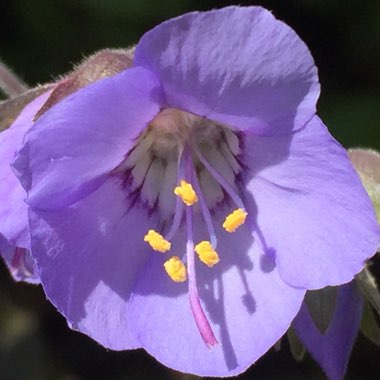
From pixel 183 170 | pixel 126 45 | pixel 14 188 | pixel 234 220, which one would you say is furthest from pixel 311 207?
pixel 126 45

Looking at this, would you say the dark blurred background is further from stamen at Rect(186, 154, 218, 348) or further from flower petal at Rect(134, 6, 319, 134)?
flower petal at Rect(134, 6, 319, 134)

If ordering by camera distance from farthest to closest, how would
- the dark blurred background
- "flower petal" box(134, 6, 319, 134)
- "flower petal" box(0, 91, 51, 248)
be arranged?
the dark blurred background, "flower petal" box(0, 91, 51, 248), "flower petal" box(134, 6, 319, 134)

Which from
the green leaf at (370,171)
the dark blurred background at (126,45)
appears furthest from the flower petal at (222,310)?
the dark blurred background at (126,45)

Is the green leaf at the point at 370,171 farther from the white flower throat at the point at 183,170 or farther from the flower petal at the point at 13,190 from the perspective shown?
the flower petal at the point at 13,190

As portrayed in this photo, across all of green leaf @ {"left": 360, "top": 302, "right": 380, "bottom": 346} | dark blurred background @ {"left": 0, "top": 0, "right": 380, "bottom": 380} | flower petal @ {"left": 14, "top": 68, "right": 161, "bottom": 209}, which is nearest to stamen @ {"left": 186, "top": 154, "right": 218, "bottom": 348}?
flower petal @ {"left": 14, "top": 68, "right": 161, "bottom": 209}

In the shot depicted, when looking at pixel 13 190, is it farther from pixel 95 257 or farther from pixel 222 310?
pixel 222 310

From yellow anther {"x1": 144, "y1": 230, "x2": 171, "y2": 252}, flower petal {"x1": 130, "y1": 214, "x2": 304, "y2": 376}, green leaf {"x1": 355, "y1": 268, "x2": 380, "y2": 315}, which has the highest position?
yellow anther {"x1": 144, "y1": 230, "x2": 171, "y2": 252}
